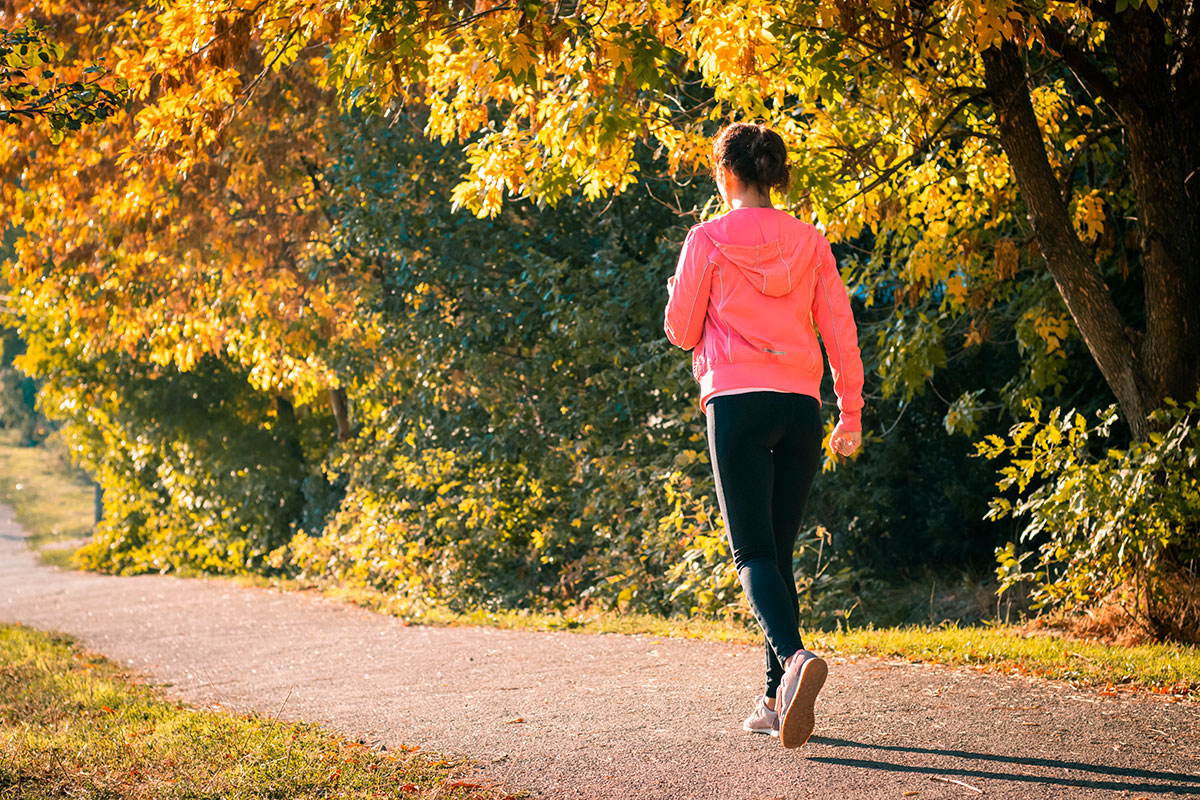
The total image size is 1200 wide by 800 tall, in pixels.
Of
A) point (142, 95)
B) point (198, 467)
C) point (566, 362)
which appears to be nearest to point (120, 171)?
point (566, 362)

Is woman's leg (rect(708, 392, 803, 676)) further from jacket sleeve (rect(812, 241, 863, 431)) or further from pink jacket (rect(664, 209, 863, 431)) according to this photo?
jacket sleeve (rect(812, 241, 863, 431))

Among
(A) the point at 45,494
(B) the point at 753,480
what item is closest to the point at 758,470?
(B) the point at 753,480

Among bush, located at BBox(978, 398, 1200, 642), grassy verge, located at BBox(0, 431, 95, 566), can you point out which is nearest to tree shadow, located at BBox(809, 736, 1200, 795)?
bush, located at BBox(978, 398, 1200, 642)

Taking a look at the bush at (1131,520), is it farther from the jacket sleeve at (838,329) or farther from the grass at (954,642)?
the jacket sleeve at (838,329)

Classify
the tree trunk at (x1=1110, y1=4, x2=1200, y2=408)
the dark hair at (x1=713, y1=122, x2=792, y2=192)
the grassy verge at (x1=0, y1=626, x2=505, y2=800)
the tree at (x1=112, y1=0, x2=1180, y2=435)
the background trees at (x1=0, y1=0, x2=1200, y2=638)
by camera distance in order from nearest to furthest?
the grassy verge at (x1=0, y1=626, x2=505, y2=800), the dark hair at (x1=713, y1=122, x2=792, y2=192), the tree at (x1=112, y1=0, x2=1180, y2=435), the background trees at (x1=0, y1=0, x2=1200, y2=638), the tree trunk at (x1=1110, y1=4, x2=1200, y2=408)

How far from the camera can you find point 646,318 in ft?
31.9

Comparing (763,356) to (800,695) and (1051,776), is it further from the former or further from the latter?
(1051,776)

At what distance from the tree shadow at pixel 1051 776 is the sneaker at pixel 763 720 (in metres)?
0.25

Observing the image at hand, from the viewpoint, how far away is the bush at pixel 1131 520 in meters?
5.90

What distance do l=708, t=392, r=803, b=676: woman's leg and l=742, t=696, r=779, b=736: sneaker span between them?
0.38 m

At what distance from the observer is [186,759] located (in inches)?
159

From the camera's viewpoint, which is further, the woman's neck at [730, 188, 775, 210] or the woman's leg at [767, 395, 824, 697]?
the woman's neck at [730, 188, 775, 210]

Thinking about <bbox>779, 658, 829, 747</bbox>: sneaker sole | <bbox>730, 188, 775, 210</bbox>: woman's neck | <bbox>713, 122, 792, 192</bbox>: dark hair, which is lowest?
<bbox>779, 658, 829, 747</bbox>: sneaker sole

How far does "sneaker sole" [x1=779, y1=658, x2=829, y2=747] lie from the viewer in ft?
11.0
